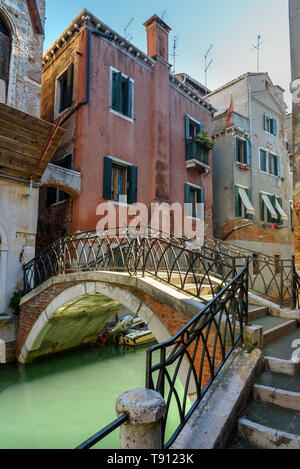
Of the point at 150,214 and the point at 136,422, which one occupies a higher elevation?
the point at 150,214

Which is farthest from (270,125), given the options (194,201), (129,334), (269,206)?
(129,334)

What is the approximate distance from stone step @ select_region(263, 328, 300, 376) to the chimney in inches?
456

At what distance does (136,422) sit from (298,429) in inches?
60.2

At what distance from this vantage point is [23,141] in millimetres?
7184

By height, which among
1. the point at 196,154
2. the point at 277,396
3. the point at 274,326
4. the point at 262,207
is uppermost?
the point at 196,154

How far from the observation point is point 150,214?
10.9 m

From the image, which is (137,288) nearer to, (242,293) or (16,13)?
(242,293)

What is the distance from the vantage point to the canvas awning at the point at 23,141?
6.67 m

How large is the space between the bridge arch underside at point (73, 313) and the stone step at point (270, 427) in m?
2.03

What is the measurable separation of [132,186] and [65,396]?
667 cm

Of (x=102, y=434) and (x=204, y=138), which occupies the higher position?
(x=204, y=138)

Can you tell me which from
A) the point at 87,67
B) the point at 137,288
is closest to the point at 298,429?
the point at 137,288

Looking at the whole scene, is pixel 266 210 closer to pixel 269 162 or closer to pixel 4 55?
pixel 269 162
